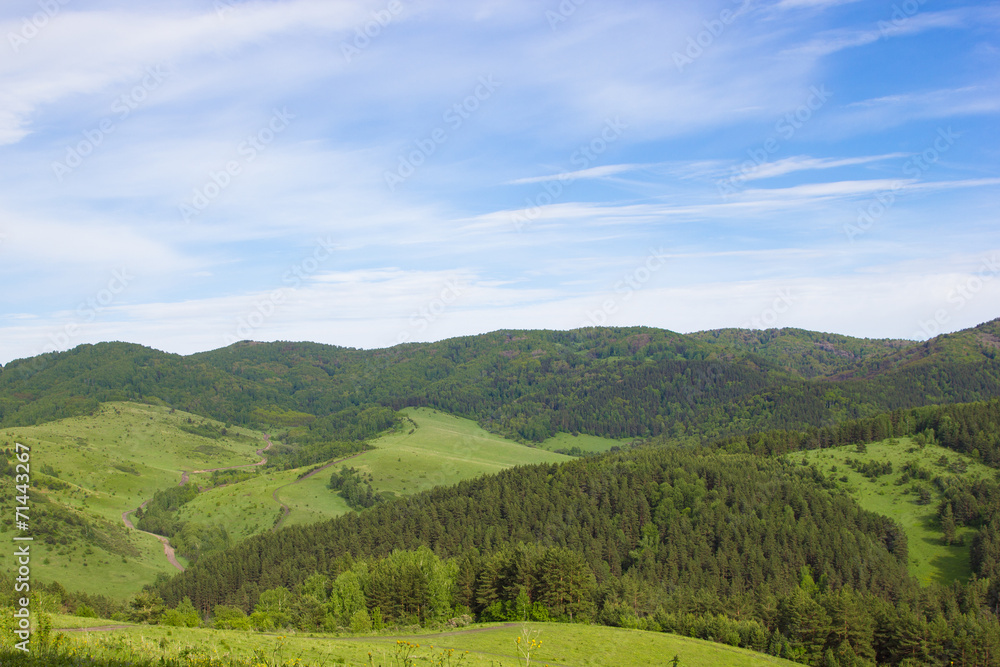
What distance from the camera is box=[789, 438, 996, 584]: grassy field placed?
121938 millimetres

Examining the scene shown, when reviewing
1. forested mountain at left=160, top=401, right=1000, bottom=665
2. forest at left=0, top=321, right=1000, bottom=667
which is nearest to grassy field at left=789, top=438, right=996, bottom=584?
forest at left=0, top=321, right=1000, bottom=667

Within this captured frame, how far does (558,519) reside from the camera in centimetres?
13450

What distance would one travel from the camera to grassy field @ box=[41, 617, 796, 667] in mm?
30922

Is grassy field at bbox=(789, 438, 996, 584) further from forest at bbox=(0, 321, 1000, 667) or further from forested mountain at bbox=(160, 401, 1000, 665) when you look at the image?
forested mountain at bbox=(160, 401, 1000, 665)

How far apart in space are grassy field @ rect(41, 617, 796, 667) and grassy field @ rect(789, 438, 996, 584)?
8992cm

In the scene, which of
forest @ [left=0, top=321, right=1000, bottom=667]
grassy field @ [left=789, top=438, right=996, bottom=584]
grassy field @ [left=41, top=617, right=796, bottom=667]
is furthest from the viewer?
grassy field @ [left=789, top=438, right=996, bottom=584]

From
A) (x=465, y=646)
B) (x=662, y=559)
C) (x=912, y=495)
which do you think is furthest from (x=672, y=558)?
(x=465, y=646)

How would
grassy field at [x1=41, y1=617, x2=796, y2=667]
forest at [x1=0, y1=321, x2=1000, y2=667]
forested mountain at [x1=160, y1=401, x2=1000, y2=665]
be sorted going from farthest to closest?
1. forested mountain at [x1=160, y1=401, x2=1000, y2=665]
2. forest at [x1=0, y1=321, x2=1000, y2=667]
3. grassy field at [x1=41, y1=617, x2=796, y2=667]

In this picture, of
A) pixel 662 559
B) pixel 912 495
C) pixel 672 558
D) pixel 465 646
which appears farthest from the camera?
pixel 912 495

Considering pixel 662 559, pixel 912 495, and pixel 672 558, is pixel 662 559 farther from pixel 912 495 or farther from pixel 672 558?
pixel 912 495

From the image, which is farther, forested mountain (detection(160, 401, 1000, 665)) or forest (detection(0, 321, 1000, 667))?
forested mountain (detection(160, 401, 1000, 665))

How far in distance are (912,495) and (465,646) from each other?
136963 millimetres

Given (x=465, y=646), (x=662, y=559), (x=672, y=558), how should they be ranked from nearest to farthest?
(x=465, y=646), (x=672, y=558), (x=662, y=559)

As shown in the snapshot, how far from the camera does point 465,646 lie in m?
53.3
